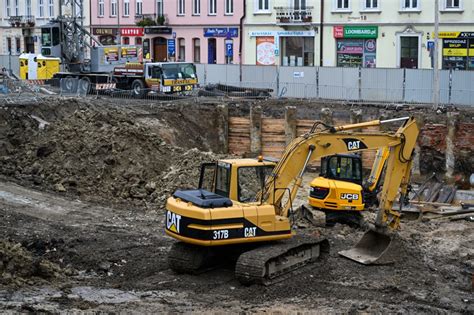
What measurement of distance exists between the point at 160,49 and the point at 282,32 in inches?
425

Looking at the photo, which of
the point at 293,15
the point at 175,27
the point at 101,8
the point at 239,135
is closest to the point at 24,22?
the point at 101,8

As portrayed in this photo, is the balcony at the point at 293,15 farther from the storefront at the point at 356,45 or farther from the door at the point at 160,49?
the door at the point at 160,49

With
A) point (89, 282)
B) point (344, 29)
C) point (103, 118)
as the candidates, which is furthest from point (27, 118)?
point (344, 29)

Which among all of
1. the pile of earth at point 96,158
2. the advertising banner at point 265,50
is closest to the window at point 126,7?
the advertising banner at point 265,50

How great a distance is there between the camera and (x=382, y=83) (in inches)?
1411

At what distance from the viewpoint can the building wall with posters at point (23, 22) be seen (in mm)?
62322

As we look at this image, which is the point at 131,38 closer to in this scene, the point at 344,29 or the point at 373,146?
the point at 344,29

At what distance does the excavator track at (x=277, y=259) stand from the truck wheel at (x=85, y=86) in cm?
2362

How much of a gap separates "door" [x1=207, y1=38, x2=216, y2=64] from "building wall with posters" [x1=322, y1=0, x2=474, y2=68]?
8.47 meters

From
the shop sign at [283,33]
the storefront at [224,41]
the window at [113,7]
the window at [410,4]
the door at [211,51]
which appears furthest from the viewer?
the window at [113,7]

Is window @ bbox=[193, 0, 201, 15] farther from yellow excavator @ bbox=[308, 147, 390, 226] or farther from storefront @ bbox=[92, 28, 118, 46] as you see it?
yellow excavator @ bbox=[308, 147, 390, 226]

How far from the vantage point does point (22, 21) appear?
63562mm

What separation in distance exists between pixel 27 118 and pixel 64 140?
2789 millimetres

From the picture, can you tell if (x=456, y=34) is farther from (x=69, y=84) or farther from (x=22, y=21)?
(x=22, y=21)
